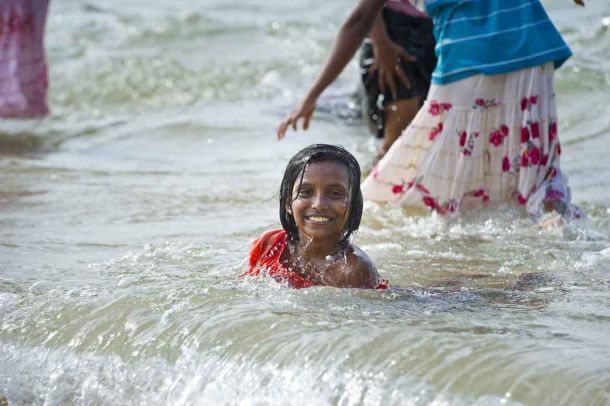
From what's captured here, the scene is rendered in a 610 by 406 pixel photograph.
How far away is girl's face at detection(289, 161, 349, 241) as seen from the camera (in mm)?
3996

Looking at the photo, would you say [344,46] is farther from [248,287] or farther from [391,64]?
[248,287]

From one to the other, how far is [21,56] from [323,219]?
206 inches

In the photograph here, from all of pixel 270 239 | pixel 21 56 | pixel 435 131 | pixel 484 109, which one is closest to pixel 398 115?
pixel 435 131

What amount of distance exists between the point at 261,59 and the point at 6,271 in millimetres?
7760

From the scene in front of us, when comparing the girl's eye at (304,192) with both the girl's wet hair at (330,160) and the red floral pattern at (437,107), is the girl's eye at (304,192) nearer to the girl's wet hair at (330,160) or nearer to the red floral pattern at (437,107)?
the girl's wet hair at (330,160)

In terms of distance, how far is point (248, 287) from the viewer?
4.01 meters

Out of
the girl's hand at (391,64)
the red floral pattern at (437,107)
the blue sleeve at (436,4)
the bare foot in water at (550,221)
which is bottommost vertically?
the bare foot in water at (550,221)

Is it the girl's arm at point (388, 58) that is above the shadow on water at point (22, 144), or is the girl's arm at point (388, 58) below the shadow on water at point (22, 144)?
above

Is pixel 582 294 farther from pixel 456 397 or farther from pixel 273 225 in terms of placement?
pixel 273 225

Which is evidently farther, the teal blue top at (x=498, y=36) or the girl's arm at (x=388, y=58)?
the girl's arm at (x=388, y=58)

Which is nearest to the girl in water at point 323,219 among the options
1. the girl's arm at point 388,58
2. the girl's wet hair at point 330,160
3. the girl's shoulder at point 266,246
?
the girl's wet hair at point 330,160

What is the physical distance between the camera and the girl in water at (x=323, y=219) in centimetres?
400

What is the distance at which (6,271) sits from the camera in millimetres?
4648

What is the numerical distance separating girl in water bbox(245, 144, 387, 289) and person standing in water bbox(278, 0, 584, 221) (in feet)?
3.47
